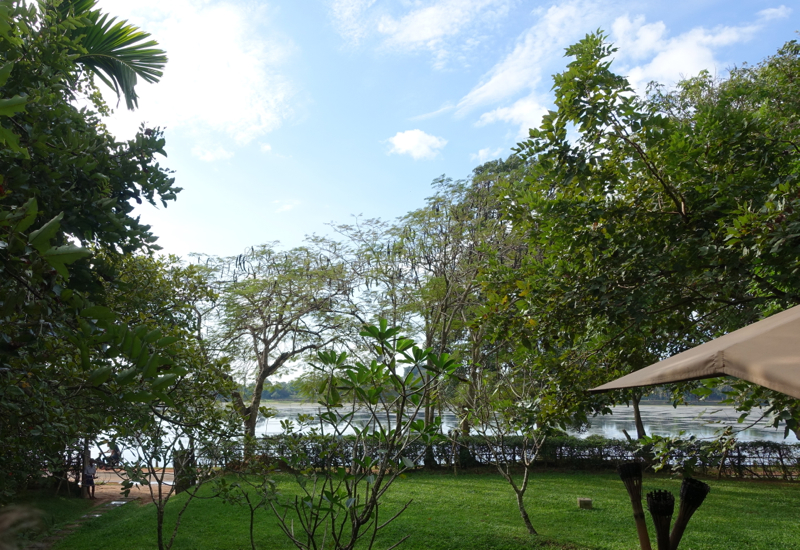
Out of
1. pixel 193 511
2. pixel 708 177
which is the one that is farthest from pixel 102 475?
pixel 708 177

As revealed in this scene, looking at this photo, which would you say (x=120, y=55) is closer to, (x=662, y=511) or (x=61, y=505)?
(x=662, y=511)

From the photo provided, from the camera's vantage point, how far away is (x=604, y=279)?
330 cm

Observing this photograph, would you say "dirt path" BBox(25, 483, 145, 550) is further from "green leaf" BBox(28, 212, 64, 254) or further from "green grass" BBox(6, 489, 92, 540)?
"green leaf" BBox(28, 212, 64, 254)

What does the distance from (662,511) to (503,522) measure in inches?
214

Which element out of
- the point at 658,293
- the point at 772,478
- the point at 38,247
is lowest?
the point at 772,478

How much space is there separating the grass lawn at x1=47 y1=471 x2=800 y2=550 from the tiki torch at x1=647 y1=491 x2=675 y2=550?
3.76 metres

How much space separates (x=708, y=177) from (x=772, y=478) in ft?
42.0

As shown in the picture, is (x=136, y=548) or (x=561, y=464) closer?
(x=136, y=548)

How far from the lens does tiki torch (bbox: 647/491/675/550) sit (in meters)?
2.83

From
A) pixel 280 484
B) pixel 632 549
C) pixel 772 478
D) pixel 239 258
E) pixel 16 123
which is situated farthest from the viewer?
pixel 239 258

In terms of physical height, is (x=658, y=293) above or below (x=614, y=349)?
above

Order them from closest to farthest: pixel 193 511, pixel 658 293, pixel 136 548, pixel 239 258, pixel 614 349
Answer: pixel 658 293
pixel 614 349
pixel 136 548
pixel 193 511
pixel 239 258

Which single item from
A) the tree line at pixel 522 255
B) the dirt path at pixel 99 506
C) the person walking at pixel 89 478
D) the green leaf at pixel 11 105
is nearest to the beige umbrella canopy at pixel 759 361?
the tree line at pixel 522 255

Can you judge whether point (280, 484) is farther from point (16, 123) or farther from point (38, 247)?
point (38, 247)
